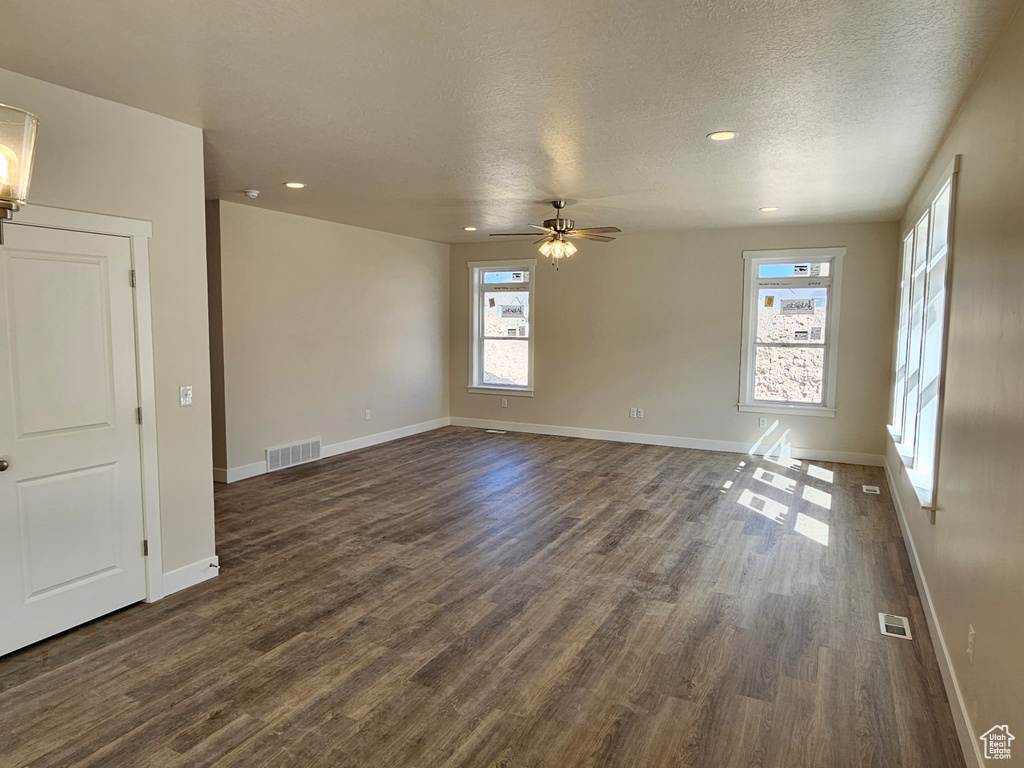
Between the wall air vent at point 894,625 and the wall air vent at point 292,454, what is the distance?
5352 mm

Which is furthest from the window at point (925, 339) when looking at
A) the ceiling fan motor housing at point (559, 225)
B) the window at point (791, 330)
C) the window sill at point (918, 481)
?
the ceiling fan motor housing at point (559, 225)

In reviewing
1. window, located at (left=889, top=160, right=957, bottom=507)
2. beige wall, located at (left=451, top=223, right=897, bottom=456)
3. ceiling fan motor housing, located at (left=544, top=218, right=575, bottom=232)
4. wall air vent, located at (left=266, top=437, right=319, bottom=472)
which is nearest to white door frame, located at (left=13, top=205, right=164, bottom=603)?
wall air vent, located at (left=266, top=437, right=319, bottom=472)

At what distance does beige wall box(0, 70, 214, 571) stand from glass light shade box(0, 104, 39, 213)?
1491mm

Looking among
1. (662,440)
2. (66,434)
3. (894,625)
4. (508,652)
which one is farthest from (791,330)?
(66,434)

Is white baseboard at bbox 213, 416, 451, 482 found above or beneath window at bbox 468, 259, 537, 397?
beneath

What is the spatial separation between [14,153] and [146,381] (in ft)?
6.54

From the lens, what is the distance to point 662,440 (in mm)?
7820

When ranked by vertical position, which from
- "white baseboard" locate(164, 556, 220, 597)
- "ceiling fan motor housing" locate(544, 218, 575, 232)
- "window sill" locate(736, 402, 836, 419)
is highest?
"ceiling fan motor housing" locate(544, 218, 575, 232)

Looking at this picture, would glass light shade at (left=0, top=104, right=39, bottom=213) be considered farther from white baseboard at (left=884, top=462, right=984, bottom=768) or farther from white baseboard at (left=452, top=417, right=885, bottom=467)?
white baseboard at (left=452, top=417, right=885, bottom=467)

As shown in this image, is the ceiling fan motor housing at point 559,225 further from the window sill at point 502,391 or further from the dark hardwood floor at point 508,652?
the window sill at point 502,391

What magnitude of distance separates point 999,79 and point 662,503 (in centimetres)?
377

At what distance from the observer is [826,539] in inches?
176

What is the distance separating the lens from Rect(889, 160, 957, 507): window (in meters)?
3.35

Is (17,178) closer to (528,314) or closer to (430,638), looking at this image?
(430,638)
